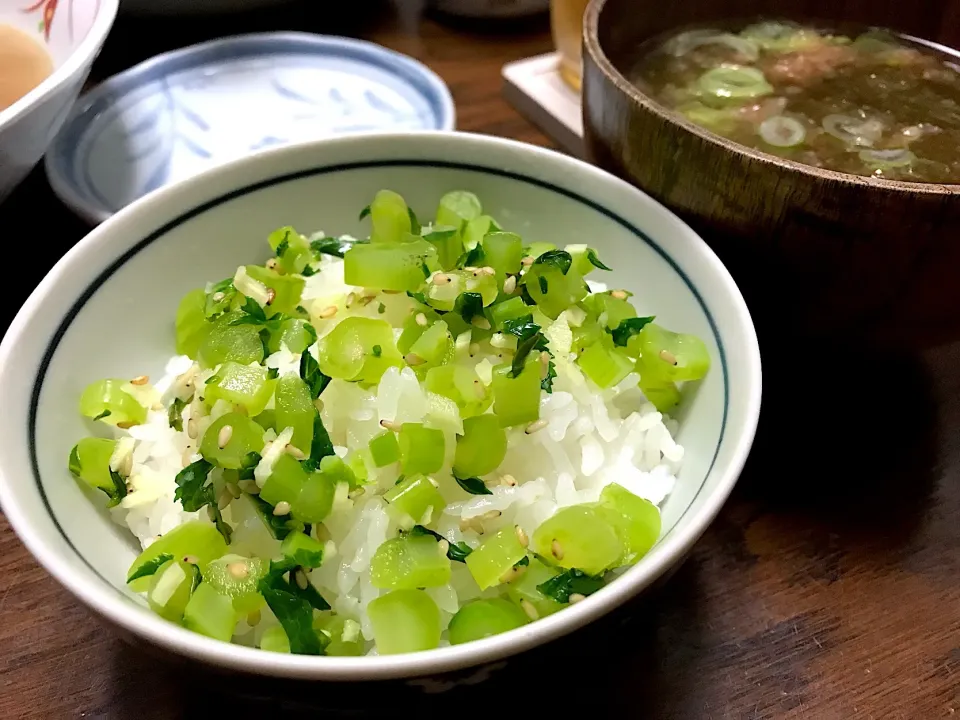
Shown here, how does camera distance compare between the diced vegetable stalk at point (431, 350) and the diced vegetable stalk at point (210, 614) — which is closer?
the diced vegetable stalk at point (210, 614)

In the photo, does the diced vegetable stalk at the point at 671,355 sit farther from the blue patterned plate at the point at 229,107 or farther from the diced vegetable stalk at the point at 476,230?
the blue patterned plate at the point at 229,107

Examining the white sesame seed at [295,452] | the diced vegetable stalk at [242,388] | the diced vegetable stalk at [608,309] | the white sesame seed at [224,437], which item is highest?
the diced vegetable stalk at [242,388]

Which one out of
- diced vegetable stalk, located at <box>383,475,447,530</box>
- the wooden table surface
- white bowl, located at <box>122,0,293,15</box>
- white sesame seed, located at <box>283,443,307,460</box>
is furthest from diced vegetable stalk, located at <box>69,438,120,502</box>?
white bowl, located at <box>122,0,293,15</box>

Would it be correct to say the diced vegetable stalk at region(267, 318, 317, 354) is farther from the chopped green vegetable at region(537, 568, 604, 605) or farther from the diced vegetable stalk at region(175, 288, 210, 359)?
the chopped green vegetable at region(537, 568, 604, 605)

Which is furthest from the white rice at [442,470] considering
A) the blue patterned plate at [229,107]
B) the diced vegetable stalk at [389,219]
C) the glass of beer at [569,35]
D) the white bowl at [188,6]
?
the white bowl at [188,6]

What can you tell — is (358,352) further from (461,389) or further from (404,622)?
(404,622)

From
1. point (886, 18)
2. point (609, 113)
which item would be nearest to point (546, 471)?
point (609, 113)

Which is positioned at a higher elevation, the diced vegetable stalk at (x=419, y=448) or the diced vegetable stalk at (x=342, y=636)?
the diced vegetable stalk at (x=419, y=448)
